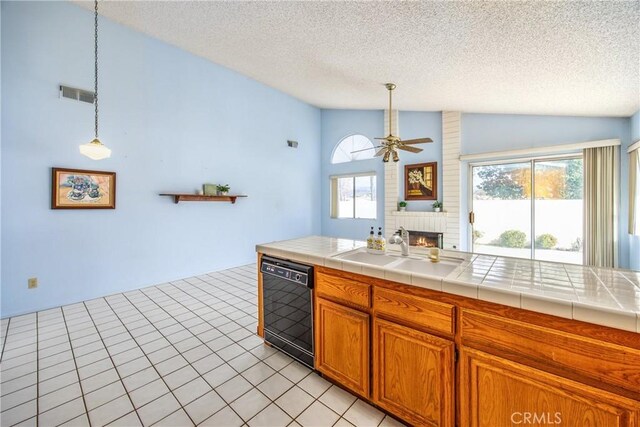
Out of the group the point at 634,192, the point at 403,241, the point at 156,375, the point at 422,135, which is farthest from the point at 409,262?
the point at 422,135

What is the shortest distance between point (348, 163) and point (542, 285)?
18.8 feet

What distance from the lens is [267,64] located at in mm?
4371

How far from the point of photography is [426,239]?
17.6ft

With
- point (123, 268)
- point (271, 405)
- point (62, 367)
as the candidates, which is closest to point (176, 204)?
point (123, 268)

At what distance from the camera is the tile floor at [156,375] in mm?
1621

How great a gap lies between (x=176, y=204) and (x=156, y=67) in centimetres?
213

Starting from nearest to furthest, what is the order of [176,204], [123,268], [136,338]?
1. [136,338]
2. [123,268]
3. [176,204]

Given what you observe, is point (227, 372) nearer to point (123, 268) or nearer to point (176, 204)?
point (123, 268)

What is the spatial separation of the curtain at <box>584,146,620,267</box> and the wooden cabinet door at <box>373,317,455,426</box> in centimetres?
426

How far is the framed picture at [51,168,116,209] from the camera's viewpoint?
10.5 feet

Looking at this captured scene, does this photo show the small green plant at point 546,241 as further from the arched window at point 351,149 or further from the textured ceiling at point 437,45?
the arched window at point 351,149

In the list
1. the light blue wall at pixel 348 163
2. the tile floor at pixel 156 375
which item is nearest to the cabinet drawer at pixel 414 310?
the tile floor at pixel 156 375

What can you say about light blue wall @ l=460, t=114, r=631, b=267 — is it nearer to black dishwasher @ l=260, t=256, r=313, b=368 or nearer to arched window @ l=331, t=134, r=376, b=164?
arched window @ l=331, t=134, r=376, b=164

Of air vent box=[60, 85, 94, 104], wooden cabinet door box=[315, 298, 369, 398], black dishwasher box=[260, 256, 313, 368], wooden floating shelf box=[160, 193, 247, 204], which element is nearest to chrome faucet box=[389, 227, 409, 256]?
wooden cabinet door box=[315, 298, 369, 398]
